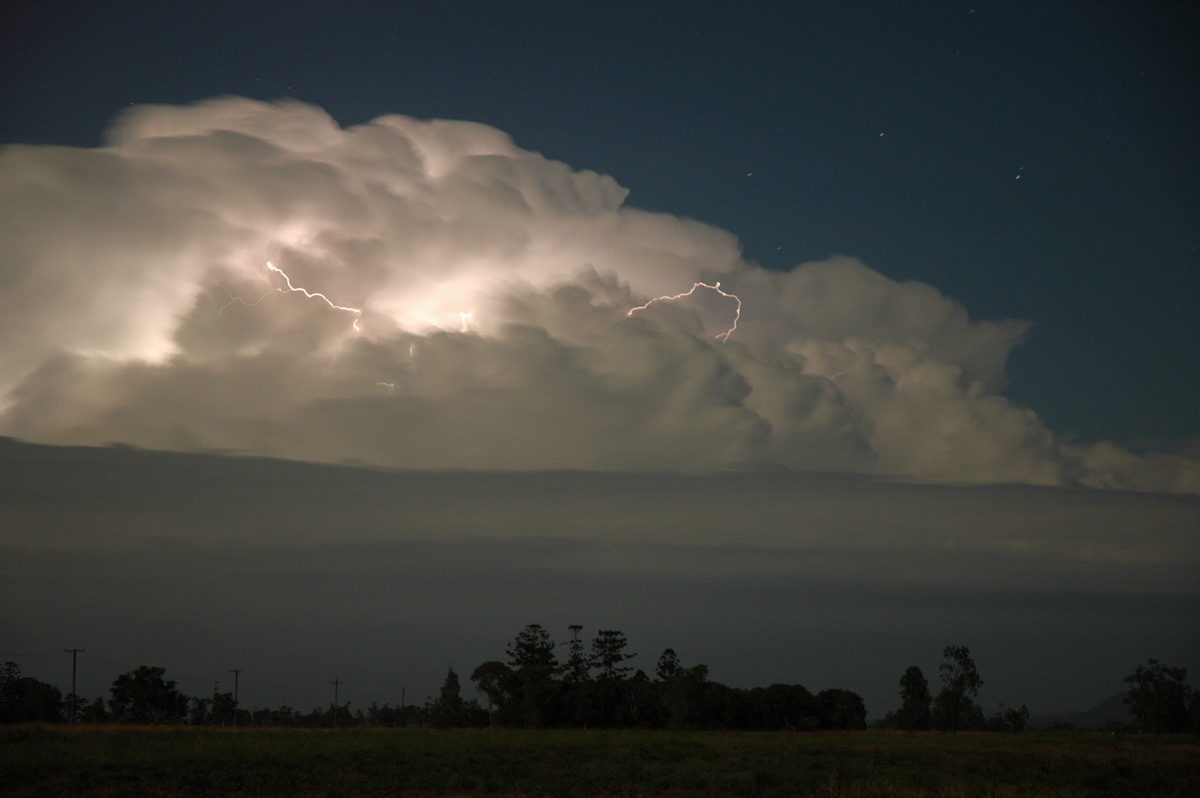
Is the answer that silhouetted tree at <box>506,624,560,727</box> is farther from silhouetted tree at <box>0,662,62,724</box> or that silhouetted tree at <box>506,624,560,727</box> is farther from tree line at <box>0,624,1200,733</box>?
Result: silhouetted tree at <box>0,662,62,724</box>

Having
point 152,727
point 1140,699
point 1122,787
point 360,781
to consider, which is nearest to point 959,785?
point 1122,787

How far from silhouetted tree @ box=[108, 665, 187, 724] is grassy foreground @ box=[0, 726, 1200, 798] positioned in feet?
131

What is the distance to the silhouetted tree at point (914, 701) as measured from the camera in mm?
97500

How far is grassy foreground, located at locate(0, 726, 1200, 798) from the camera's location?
80.2ft

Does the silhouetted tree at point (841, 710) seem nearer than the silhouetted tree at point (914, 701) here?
Yes

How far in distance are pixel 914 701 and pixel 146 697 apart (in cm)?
7683

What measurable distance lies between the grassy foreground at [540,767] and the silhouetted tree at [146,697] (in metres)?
40.0

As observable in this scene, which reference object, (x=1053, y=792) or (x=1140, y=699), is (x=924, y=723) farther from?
(x=1053, y=792)

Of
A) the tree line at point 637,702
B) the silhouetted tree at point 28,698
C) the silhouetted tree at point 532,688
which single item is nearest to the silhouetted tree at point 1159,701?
the tree line at point 637,702

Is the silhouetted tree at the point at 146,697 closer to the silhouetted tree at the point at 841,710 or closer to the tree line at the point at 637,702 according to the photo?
the tree line at the point at 637,702

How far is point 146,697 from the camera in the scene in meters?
77.4

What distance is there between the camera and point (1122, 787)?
26.7 metres

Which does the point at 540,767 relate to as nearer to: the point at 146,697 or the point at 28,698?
the point at 146,697

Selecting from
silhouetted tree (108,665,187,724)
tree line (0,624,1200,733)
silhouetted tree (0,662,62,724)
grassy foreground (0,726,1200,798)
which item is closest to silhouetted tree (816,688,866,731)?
tree line (0,624,1200,733)
